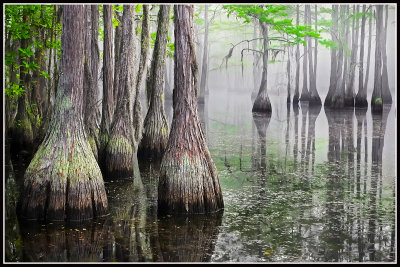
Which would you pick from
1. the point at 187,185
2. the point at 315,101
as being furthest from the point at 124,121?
the point at 315,101

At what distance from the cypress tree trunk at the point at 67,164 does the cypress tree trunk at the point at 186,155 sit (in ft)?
3.19

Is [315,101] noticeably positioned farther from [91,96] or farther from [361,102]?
[91,96]

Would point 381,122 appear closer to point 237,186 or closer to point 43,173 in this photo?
point 237,186

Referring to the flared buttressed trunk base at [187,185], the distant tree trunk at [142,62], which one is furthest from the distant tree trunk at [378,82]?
the flared buttressed trunk base at [187,185]

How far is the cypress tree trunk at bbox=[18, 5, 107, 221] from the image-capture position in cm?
714

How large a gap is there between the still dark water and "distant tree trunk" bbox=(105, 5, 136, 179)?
462 millimetres

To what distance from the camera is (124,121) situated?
1102 centimetres

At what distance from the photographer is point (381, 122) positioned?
71.9 ft

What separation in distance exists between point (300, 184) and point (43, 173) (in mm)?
4683

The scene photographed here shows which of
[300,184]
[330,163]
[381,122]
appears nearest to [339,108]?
[381,122]

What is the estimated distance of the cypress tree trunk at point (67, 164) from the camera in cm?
714

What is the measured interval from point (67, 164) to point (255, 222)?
2594 millimetres

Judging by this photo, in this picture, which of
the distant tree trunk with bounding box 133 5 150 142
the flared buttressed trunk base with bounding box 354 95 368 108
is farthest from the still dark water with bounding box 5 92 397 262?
the flared buttressed trunk base with bounding box 354 95 368 108

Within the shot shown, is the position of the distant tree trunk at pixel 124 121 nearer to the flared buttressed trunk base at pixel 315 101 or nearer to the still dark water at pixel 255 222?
the still dark water at pixel 255 222
